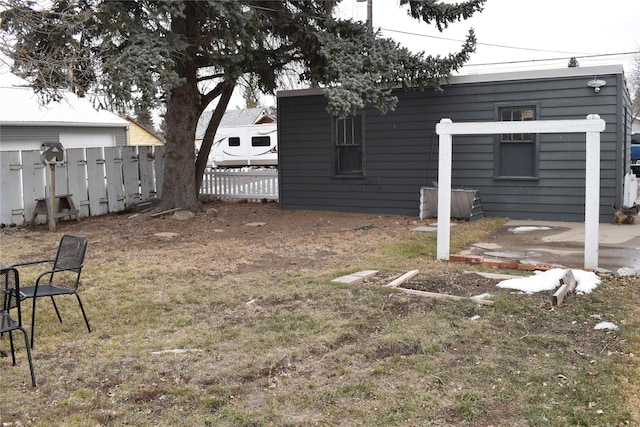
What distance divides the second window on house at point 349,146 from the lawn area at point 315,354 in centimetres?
512

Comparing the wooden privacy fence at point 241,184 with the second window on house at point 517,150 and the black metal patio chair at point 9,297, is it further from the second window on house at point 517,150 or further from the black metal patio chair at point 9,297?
the black metal patio chair at point 9,297

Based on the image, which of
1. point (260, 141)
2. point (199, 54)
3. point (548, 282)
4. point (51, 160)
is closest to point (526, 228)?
point (548, 282)

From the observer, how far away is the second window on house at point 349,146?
11977 millimetres

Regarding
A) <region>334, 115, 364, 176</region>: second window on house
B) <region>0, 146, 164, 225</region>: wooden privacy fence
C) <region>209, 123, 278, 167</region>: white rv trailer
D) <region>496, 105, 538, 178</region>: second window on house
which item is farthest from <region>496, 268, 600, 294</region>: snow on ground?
<region>209, 123, 278, 167</region>: white rv trailer

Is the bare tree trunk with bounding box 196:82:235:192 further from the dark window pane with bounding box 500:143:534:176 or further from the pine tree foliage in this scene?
the dark window pane with bounding box 500:143:534:176

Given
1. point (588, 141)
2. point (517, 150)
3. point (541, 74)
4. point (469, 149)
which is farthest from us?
point (469, 149)

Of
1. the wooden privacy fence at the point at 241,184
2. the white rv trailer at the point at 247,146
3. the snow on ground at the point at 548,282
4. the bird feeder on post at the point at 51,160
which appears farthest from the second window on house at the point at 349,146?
the white rv trailer at the point at 247,146

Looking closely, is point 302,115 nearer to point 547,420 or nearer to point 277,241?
point 277,241

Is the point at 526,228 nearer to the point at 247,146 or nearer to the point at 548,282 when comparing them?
the point at 548,282

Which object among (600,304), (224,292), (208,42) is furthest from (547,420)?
(208,42)

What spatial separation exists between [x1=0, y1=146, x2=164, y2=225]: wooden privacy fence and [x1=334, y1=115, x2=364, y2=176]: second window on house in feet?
14.9

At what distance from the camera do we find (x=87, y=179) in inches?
485

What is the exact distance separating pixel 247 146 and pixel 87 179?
17306 millimetres

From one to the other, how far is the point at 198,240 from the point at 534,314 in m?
5.74
